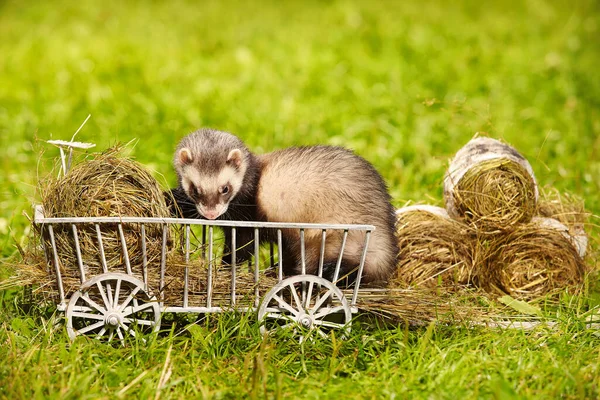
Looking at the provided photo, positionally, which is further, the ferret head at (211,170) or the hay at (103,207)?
the ferret head at (211,170)

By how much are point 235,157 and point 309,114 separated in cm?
445

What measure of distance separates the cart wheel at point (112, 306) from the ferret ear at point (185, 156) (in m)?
0.95

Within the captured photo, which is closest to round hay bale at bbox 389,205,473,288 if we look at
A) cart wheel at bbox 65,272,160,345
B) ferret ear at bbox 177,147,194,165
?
ferret ear at bbox 177,147,194,165

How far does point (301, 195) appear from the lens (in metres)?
4.67

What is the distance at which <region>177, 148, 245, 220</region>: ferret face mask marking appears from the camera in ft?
15.1

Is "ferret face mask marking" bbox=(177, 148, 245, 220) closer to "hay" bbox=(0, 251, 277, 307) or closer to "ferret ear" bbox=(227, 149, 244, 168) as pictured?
"ferret ear" bbox=(227, 149, 244, 168)

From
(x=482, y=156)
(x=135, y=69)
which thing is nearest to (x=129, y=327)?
(x=482, y=156)

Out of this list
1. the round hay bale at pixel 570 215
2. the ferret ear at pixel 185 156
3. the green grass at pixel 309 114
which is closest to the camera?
the green grass at pixel 309 114

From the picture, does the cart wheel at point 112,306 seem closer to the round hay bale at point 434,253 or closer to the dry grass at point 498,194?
the round hay bale at point 434,253

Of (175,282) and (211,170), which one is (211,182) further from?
(175,282)

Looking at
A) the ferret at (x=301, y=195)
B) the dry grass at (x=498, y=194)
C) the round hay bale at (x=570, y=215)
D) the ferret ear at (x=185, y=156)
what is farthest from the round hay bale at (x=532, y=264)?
the ferret ear at (x=185, y=156)

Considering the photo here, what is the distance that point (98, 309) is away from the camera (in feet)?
13.0

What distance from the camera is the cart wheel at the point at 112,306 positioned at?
154 inches

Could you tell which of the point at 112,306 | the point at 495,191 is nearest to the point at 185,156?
the point at 112,306
